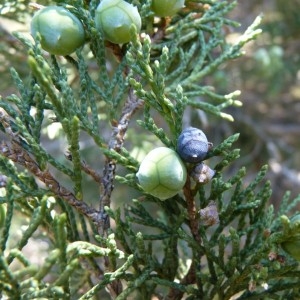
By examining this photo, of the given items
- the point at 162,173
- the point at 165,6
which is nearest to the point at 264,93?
the point at 165,6

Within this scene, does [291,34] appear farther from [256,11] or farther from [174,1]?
[174,1]

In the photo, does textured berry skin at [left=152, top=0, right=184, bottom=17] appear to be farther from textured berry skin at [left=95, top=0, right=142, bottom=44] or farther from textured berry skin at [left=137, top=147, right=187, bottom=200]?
textured berry skin at [left=137, top=147, right=187, bottom=200]

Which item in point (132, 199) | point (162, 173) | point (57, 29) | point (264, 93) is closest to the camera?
point (162, 173)

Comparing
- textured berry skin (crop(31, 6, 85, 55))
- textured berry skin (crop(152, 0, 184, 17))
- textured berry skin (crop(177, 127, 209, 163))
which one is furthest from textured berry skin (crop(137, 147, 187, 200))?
textured berry skin (crop(152, 0, 184, 17))

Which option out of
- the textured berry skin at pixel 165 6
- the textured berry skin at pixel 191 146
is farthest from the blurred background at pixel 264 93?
the textured berry skin at pixel 191 146

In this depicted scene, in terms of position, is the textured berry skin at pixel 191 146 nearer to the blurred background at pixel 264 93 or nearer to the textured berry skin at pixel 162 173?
the textured berry skin at pixel 162 173

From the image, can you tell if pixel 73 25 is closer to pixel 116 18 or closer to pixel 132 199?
pixel 116 18
